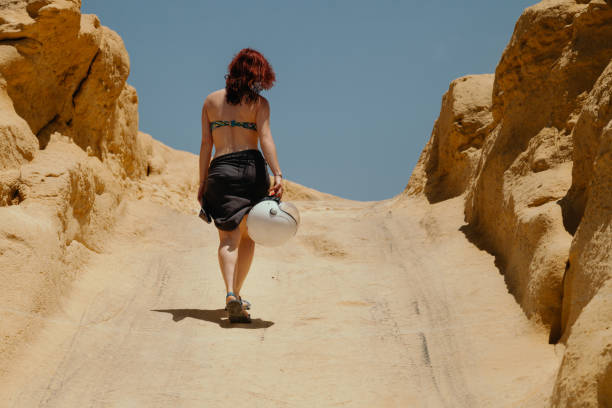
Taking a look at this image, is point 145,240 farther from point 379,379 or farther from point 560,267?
point 560,267

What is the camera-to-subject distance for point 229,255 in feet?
14.6

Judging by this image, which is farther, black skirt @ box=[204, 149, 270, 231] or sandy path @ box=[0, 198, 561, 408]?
black skirt @ box=[204, 149, 270, 231]

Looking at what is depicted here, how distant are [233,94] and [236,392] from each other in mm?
2173

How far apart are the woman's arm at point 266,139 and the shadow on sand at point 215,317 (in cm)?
93

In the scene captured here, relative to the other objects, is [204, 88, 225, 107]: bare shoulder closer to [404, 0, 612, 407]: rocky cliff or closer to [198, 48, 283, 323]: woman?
[198, 48, 283, 323]: woman

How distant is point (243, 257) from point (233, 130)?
0.92 metres

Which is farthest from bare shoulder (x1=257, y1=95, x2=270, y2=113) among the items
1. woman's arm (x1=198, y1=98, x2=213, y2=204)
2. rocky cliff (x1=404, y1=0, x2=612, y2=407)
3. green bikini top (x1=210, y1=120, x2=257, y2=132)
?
rocky cliff (x1=404, y1=0, x2=612, y2=407)

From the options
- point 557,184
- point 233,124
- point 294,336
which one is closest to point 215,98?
point 233,124

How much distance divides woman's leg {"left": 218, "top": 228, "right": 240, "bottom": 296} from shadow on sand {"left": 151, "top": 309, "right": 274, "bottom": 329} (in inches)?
10.1

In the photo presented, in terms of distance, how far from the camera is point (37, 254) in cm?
421

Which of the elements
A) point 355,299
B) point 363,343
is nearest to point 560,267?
point 363,343

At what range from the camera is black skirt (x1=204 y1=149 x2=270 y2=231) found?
448 centimetres

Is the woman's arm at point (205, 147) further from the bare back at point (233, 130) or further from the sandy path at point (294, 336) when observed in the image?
the sandy path at point (294, 336)

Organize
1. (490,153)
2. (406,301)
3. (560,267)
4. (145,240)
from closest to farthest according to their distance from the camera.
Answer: (560,267)
(406,301)
(490,153)
(145,240)
